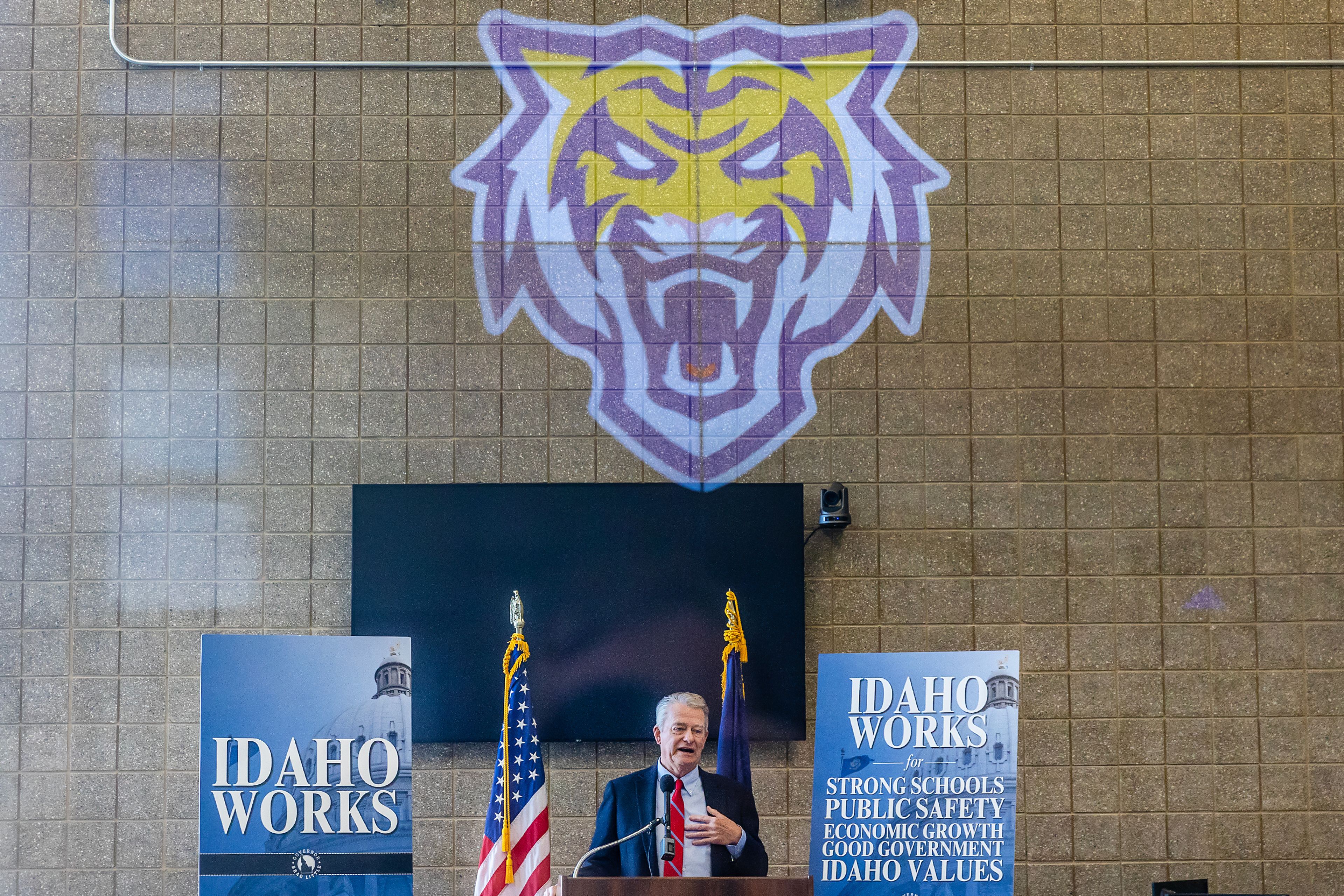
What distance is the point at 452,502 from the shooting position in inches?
138

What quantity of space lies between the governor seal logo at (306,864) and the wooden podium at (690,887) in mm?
828

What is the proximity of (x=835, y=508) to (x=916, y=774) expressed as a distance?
2.83 ft

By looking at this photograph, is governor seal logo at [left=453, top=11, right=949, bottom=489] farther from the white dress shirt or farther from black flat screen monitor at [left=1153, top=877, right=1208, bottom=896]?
black flat screen monitor at [left=1153, top=877, right=1208, bottom=896]

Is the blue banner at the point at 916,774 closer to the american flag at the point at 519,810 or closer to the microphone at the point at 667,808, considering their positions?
the microphone at the point at 667,808

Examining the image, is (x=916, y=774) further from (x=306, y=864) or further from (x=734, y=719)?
(x=306, y=864)

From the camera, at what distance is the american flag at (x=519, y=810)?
2896 millimetres

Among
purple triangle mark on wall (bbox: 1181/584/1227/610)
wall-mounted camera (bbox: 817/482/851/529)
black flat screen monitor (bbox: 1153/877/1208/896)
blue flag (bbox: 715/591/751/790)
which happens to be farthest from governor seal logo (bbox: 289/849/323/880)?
purple triangle mark on wall (bbox: 1181/584/1227/610)

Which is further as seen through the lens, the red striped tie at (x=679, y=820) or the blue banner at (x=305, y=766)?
the red striped tie at (x=679, y=820)

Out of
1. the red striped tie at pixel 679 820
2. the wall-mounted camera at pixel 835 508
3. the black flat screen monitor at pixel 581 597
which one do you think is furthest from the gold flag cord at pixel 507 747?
the wall-mounted camera at pixel 835 508

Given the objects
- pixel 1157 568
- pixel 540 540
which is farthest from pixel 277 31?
pixel 1157 568

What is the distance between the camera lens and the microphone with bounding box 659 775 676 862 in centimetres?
303

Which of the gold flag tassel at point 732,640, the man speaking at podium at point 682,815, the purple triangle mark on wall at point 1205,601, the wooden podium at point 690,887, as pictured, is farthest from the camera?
the purple triangle mark on wall at point 1205,601

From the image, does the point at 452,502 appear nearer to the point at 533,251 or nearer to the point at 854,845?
the point at 533,251

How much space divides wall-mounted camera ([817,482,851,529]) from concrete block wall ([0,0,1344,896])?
3.3 inches
